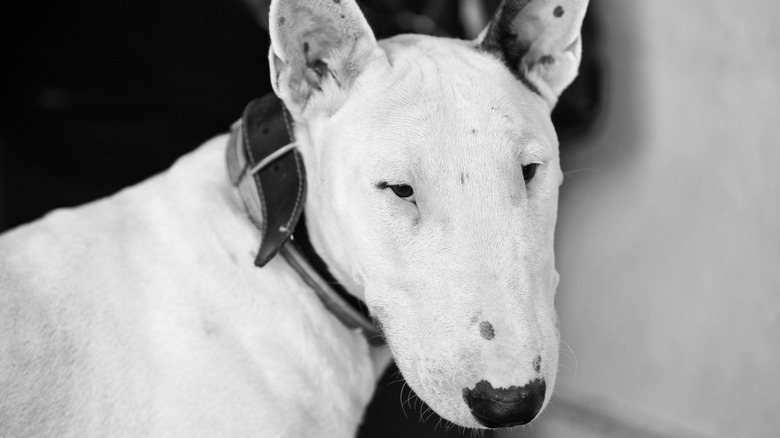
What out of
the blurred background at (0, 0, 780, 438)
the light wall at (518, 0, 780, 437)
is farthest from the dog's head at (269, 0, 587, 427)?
the light wall at (518, 0, 780, 437)

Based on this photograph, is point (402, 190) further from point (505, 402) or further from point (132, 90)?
point (132, 90)

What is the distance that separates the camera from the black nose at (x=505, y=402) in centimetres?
157

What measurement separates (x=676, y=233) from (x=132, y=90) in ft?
9.72

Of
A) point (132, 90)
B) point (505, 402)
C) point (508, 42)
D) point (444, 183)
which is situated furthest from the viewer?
point (132, 90)

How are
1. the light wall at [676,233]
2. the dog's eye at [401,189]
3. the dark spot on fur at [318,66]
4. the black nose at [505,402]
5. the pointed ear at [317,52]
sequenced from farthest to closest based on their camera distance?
the light wall at [676,233], the dark spot on fur at [318,66], the pointed ear at [317,52], the dog's eye at [401,189], the black nose at [505,402]

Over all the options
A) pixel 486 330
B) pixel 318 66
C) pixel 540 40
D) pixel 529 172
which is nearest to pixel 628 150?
pixel 540 40

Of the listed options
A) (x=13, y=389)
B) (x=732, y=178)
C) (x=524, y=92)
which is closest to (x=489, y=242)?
(x=524, y=92)

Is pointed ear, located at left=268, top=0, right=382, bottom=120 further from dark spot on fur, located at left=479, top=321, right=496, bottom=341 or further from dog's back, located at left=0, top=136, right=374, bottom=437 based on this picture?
dark spot on fur, located at left=479, top=321, right=496, bottom=341

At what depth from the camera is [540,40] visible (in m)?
Result: 2.11

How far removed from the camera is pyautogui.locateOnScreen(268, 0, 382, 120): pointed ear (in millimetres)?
1884

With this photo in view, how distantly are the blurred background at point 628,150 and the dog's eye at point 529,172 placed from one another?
1.09 meters

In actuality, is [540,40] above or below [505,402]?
above

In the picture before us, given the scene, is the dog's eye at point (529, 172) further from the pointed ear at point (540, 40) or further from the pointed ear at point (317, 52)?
the pointed ear at point (317, 52)

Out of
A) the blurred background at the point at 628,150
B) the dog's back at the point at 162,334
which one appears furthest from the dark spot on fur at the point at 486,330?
the blurred background at the point at 628,150
